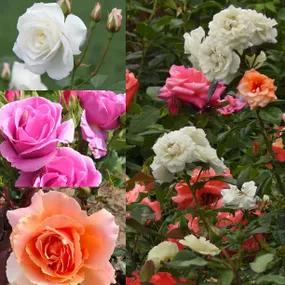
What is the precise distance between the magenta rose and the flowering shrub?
0.39ft

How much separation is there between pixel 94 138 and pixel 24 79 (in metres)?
0.17

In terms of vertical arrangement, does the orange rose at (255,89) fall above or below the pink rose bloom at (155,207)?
above

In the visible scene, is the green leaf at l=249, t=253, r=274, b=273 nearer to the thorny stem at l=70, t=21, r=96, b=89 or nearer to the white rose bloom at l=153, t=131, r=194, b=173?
the white rose bloom at l=153, t=131, r=194, b=173

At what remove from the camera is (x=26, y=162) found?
1.73 m

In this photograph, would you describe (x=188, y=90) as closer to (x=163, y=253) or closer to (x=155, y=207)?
(x=155, y=207)

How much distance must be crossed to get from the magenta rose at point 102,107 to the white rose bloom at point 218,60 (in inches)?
10.3

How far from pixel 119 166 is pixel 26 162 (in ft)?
0.60

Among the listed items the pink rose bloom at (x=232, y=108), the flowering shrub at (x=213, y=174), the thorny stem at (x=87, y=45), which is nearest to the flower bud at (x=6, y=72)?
the thorny stem at (x=87, y=45)

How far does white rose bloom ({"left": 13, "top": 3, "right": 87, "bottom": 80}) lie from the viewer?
1.73 m

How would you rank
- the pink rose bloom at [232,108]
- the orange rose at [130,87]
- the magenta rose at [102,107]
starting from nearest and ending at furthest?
the magenta rose at [102,107] → the orange rose at [130,87] → the pink rose bloom at [232,108]

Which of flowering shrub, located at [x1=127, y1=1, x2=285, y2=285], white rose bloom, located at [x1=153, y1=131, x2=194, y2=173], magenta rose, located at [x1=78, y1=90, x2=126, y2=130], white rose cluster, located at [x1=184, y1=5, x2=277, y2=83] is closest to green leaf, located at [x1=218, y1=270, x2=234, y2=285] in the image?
flowering shrub, located at [x1=127, y1=1, x2=285, y2=285]

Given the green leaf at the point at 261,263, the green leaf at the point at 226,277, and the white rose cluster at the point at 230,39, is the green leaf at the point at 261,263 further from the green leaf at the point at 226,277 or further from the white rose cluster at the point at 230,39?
the white rose cluster at the point at 230,39

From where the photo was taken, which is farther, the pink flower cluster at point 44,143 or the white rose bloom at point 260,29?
the white rose bloom at point 260,29

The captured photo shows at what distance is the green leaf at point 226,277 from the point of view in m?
1.71
